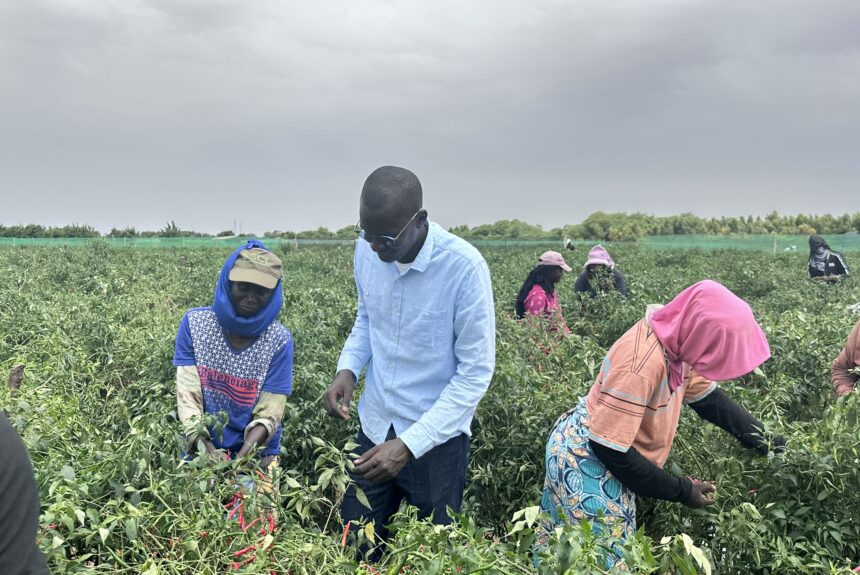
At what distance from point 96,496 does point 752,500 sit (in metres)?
2.06

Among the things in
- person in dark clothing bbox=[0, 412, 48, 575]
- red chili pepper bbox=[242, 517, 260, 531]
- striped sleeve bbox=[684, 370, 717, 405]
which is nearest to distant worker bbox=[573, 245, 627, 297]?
striped sleeve bbox=[684, 370, 717, 405]

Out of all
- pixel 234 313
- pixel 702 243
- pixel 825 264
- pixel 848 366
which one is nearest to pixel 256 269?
pixel 234 313

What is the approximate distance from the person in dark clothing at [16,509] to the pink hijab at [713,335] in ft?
5.36

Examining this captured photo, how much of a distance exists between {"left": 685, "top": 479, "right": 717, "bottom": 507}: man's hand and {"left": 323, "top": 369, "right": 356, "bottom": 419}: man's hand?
1210 mm

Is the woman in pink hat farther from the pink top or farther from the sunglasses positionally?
the sunglasses

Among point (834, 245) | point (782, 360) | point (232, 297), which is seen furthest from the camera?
point (834, 245)

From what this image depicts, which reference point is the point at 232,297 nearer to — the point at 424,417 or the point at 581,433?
the point at 424,417

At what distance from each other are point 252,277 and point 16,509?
1.30 meters

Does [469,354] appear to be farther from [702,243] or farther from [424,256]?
[702,243]

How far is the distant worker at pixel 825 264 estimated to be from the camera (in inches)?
345

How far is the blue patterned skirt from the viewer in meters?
2.13

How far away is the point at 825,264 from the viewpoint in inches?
353

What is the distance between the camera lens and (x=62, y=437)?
2.18 meters

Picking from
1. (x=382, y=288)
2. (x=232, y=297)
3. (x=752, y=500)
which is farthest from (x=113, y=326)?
(x=752, y=500)
